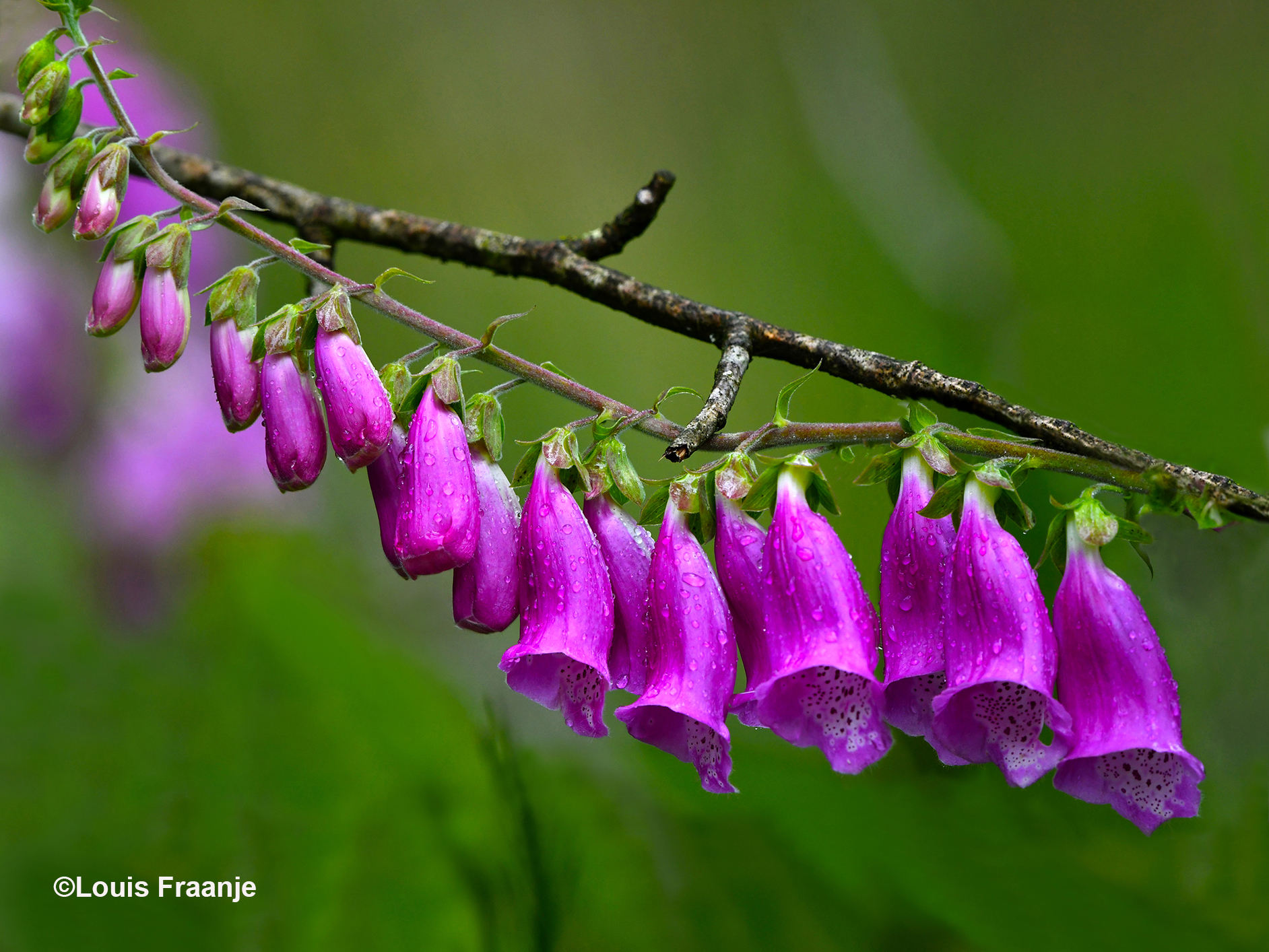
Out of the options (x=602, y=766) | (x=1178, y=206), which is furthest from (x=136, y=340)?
(x=1178, y=206)

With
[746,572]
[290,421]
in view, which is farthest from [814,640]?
[290,421]

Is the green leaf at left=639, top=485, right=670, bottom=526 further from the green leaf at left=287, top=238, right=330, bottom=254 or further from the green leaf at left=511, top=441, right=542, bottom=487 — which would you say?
the green leaf at left=287, top=238, right=330, bottom=254

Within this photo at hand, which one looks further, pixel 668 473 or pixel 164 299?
pixel 668 473

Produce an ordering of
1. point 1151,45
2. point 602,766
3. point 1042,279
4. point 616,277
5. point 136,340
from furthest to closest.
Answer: point 1151,45 < point 1042,279 < point 136,340 < point 602,766 < point 616,277

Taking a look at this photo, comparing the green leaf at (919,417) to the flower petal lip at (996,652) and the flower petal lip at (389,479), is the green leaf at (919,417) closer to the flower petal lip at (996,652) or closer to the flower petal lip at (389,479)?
the flower petal lip at (996,652)

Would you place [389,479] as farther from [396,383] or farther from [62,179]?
[62,179]

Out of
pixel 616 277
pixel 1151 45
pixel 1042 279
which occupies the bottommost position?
pixel 616 277

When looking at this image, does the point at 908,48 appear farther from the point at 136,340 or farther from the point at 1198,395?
the point at 136,340
